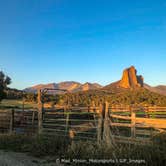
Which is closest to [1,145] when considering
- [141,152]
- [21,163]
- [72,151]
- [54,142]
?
[54,142]

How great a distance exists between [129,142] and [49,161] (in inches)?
110

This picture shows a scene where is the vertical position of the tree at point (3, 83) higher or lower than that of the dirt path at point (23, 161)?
higher

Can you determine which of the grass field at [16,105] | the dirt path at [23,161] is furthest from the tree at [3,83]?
the dirt path at [23,161]

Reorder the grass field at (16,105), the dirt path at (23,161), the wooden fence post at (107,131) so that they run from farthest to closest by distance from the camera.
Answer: the grass field at (16,105), the wooden fence post at (107,131), the dirt path at (23,161)

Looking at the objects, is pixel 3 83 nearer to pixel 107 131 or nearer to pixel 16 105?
pixel 16 105

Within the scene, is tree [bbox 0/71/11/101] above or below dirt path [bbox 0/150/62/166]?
above

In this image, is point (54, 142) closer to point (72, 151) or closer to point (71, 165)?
point (72, 151)

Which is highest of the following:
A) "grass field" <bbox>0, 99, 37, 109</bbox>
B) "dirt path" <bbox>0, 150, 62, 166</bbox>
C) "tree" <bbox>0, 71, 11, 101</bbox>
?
"tree" <bbox>0, 71, 11, 101</bbox>

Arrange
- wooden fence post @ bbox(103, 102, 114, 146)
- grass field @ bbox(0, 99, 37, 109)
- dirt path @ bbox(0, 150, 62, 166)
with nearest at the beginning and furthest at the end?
dirt path @ bbox(0, 150, 62, 166), wooden fence post @ bbox(103, 102, 114, 146), grass field @ bbox(0, 99, 37, 109)

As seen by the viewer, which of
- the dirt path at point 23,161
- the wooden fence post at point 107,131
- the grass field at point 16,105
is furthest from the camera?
the grass field at point 16,105

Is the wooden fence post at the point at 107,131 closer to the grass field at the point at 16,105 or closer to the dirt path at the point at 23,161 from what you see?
the dirt path at the point at 23,161

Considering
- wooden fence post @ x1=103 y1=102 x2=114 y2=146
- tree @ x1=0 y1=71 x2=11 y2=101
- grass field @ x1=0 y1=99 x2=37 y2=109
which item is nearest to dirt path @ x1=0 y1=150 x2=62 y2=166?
wooden fence post @ x1=103 y1=102 x2=114 y2=146

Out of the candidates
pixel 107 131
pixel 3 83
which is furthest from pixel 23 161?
pixel 3 83

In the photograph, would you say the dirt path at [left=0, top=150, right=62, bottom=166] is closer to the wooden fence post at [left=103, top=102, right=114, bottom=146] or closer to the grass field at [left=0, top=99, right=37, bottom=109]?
the wooden fence post at [left=103, top=102, right=114, bottom=146]
